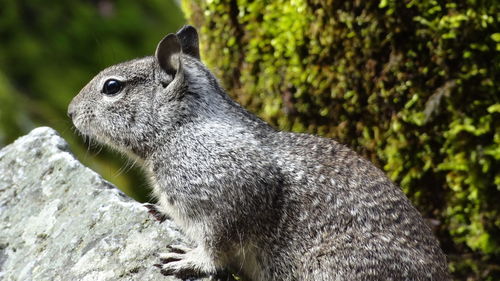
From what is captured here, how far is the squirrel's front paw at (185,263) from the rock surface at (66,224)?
7cm

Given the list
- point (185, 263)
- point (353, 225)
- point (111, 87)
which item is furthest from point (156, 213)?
point (353, 225)

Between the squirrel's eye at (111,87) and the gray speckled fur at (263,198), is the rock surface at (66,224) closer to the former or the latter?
the gray speckled fur at (263,198)

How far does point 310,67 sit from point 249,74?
0.87 meters

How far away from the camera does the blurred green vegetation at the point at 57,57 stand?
361 inches

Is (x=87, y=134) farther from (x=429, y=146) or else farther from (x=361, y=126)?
(x=429, y=146)

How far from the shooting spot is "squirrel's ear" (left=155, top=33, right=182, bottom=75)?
4.77 metres

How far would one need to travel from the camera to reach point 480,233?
518cm

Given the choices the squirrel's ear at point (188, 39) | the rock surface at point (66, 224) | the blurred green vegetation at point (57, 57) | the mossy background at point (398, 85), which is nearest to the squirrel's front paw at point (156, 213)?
the rock surface at point (66, 224)

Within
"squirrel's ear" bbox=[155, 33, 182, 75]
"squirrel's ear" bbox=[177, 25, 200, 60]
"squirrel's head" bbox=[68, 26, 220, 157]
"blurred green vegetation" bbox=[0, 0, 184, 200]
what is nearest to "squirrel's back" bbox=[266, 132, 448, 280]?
"squirrel's head" bbox=[68, 26, 220, 157]

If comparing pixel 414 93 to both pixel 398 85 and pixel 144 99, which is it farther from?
pixel 144 99

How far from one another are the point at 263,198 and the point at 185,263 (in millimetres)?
663

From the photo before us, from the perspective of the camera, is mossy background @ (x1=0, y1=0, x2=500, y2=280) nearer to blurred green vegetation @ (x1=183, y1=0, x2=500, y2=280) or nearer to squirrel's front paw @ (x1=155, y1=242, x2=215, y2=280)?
blurred green vegetation @ (x1=183, y1=0, x2=500, y2=280)

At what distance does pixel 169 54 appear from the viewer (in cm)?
486

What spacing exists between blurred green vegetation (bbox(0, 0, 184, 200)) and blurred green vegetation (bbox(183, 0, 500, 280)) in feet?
12.5
